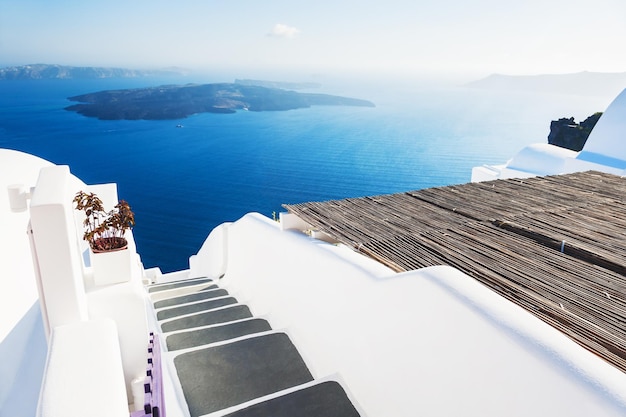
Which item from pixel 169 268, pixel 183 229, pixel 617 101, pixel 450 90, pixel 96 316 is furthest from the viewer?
pixel 450 90

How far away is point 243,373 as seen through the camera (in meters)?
3.21

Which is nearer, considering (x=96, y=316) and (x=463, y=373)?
(x=463, y=373)

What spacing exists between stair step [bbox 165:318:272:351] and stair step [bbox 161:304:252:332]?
1.26 ft

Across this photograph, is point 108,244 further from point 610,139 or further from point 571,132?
point 571,132

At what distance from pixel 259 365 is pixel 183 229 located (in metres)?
33.5

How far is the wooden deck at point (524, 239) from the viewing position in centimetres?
239

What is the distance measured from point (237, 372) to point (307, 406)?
2.55 ft

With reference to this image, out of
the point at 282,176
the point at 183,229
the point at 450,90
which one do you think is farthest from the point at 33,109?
the point at 450,90

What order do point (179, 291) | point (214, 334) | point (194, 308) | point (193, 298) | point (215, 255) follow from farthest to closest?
1. point (215, 255)
2. point (179, 291)
3. point (193, 298)
4. point (194, 308)
5. point (214, 334)

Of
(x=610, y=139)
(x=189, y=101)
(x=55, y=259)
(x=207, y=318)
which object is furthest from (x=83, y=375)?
(x=189, y=101)

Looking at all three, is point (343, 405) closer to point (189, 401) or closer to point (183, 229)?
point (189, 401)

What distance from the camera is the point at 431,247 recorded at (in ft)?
11.4

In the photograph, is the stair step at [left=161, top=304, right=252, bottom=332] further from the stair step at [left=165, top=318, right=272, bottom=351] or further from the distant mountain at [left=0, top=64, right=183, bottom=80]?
the distant mountain at [left=0, top=64, right=183, bottom=80]

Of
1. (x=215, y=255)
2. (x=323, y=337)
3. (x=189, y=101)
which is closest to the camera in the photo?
(x=323, y=337)
